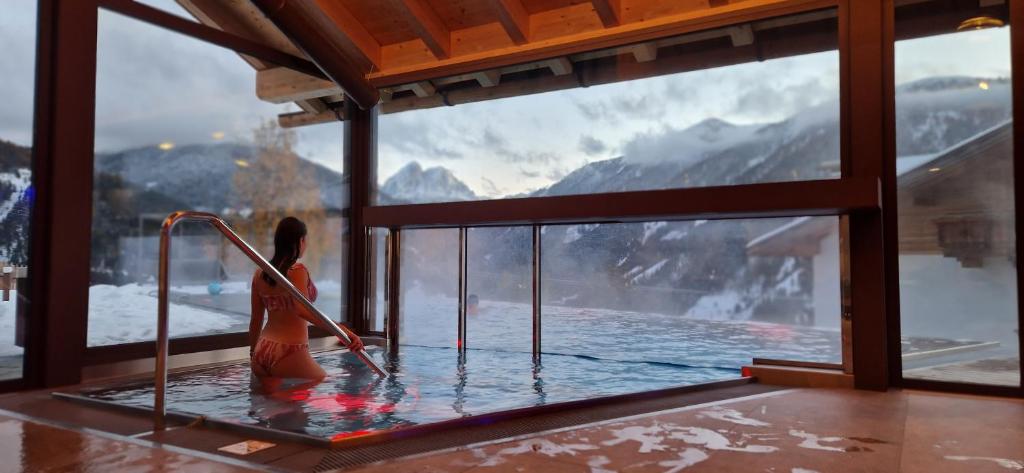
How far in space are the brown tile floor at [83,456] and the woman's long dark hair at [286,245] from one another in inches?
A: 51.7

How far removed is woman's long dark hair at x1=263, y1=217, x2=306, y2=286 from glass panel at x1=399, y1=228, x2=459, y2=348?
2.69 meters

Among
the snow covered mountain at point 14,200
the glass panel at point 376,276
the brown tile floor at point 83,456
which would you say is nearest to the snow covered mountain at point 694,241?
the glass panel at point 376,276

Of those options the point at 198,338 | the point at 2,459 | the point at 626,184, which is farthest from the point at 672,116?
the point at 2,459

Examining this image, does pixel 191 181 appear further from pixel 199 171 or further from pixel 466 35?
pixel 466 35

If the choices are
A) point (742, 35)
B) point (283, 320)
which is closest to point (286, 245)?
point (283, 320)

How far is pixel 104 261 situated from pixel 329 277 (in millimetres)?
2333

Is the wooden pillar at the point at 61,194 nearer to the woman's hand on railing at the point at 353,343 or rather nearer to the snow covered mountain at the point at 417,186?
the woman's hand on railing at the point at 353,343

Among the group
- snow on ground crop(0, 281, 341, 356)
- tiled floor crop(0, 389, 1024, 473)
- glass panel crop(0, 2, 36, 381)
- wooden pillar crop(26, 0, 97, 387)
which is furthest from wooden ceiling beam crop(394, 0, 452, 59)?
tiled floor crop(0, 389, 1024, 473)

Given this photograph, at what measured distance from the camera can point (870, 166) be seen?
4.50 meters

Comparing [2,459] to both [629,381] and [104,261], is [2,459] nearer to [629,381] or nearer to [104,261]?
[104,261]

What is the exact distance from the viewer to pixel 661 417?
3299 mm

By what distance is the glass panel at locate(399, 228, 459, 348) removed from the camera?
649 cm

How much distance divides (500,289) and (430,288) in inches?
33.2

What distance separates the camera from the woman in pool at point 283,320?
12.6ft
